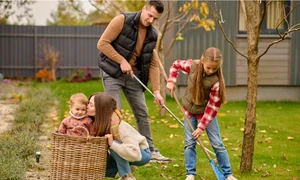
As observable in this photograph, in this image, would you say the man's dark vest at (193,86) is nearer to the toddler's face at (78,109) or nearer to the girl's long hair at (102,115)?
the girl's long hair at (102,115)

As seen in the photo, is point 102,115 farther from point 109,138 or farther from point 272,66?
point 272,66

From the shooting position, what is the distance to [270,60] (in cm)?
1312

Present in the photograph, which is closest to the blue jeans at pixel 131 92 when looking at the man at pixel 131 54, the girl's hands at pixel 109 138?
the man at pixel 131 54

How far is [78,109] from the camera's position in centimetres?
471

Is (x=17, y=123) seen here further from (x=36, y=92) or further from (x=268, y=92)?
(x=268, y=92)

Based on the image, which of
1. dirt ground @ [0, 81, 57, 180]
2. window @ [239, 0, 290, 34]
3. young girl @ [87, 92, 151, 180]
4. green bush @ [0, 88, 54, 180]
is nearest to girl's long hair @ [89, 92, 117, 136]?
young girl @ [87, 92, 151, 180]

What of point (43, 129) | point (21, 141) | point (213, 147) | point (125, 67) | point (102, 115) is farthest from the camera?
point (43, 129)

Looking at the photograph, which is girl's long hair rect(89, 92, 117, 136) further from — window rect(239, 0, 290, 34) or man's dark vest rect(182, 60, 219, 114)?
window rect(239, 0, 290, 34)

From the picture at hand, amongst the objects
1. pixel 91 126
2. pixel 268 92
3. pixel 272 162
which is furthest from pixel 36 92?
pixel 91 126

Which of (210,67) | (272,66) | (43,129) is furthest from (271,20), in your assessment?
(210,67)

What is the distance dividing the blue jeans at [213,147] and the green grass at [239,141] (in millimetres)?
284

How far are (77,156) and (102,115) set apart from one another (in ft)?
1.27

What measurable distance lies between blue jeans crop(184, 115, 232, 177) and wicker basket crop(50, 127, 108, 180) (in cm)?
107

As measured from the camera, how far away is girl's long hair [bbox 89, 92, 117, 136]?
183 inches
